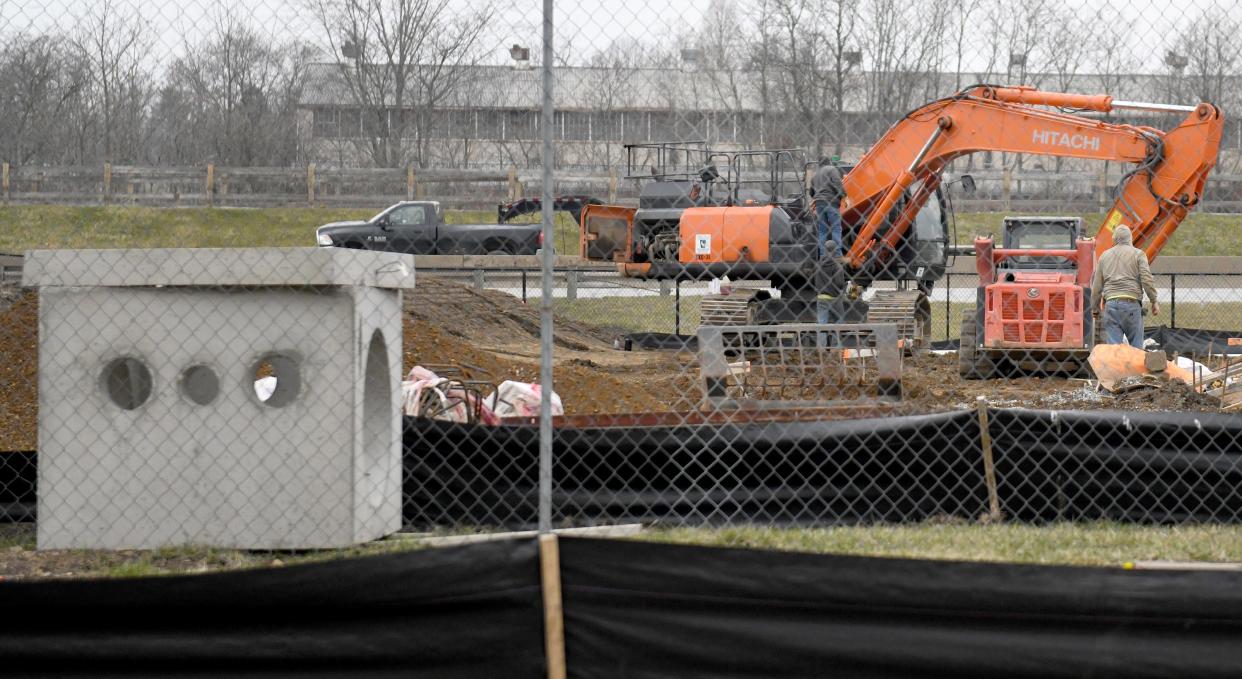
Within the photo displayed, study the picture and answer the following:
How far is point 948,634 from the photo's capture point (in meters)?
3.97

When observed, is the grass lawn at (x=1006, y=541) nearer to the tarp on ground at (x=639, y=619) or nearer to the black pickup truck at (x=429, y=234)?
the tarp on ground at (x=639, y=619)

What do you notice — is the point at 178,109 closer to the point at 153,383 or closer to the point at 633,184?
the point at 633,184

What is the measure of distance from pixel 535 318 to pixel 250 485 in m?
14.0

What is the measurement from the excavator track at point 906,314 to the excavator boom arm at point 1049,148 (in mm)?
958

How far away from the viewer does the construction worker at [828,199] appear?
15297 millimetres

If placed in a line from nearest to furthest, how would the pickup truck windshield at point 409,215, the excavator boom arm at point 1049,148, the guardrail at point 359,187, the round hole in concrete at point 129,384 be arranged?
the round hole in concrete at point 129,384
the excavator boom arm at point 1049,148
the guardrail at point 359,187
the pickup truck windshield at point 409,215

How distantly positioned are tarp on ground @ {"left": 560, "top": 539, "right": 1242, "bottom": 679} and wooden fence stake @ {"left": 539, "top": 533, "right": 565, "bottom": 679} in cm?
3

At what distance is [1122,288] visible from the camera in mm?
14055

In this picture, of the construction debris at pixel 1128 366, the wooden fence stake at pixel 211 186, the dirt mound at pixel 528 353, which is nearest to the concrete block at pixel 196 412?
the dirt mound at pixel 528 353

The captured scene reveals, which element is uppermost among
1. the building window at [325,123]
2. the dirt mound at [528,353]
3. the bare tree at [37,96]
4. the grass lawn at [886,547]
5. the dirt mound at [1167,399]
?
the building window at [325,123]

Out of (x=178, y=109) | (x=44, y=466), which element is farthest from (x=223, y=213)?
(x=44, y=466)

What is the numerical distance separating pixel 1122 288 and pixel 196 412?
10.3 meters

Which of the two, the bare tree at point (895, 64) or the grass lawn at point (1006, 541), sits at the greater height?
the bare tree at point (895, 64)

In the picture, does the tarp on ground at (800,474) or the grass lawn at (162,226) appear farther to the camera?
the grass lawn at (162,226)
